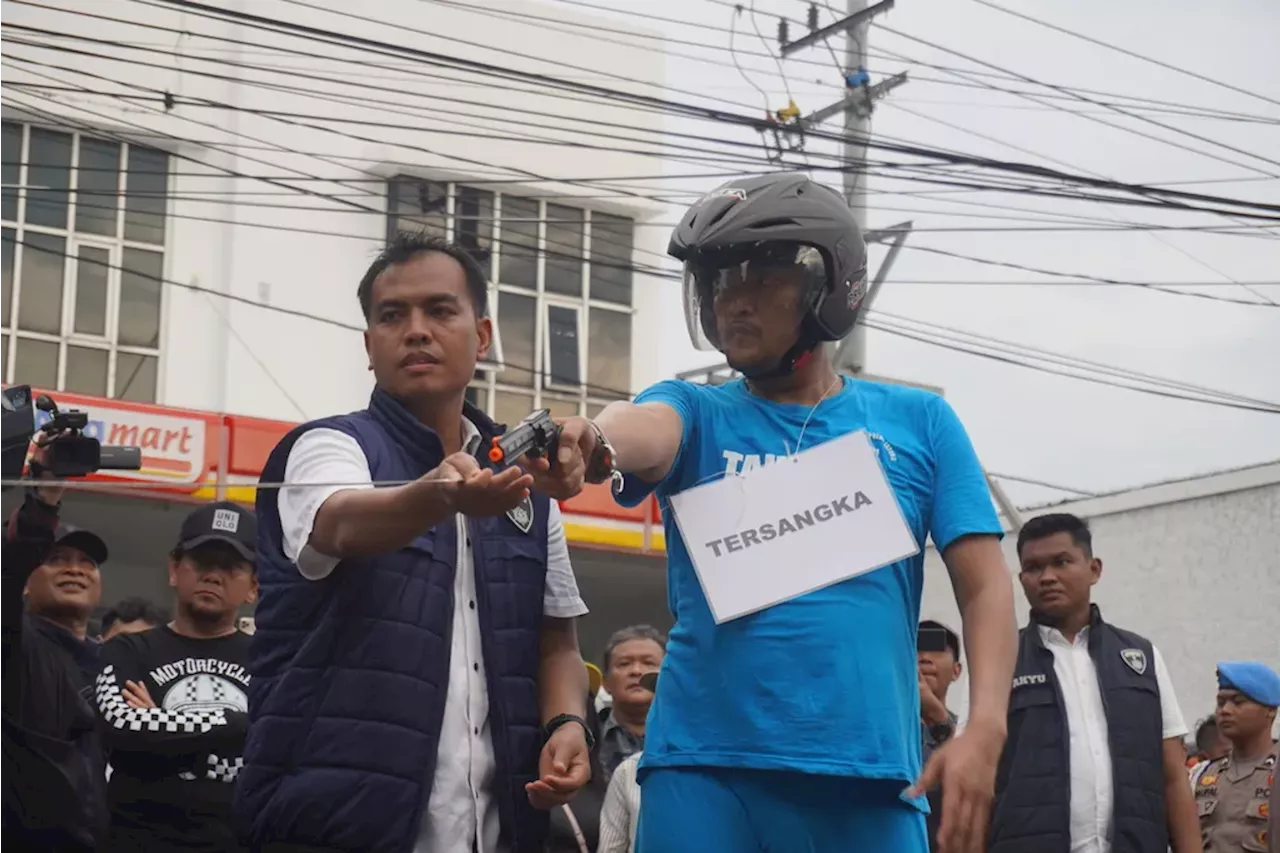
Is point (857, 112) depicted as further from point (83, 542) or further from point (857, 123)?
point (83, 542)

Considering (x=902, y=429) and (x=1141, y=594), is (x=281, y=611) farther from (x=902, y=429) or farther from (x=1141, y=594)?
(x=1141, y=594)

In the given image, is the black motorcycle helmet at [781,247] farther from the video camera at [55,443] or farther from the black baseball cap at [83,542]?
the black baseball cap at [83,542]

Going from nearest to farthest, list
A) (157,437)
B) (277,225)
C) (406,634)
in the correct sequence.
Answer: (406,634), (157,437), (277,225)

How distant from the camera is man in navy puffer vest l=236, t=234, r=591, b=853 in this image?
3.06m

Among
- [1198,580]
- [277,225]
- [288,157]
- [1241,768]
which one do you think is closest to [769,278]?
[1241,768]

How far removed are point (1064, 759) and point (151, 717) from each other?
3235 mm

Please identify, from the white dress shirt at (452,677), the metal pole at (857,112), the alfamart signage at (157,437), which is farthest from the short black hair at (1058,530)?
the metal pole at (857,112)

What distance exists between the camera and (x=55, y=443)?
3967mm

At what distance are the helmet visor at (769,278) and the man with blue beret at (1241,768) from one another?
18.2 feet

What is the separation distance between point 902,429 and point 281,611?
1.19m

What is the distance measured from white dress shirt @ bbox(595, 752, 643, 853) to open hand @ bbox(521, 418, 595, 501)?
3592 millimetres

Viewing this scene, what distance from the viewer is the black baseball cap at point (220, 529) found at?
18.4ft

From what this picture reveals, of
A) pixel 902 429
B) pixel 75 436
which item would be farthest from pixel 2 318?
pixel 902 429

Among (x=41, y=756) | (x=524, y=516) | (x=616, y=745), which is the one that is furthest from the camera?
(x=616, y=745)
